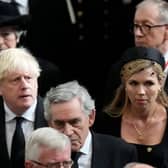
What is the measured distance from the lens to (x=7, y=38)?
306 inches

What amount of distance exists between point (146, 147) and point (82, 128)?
0.74 m

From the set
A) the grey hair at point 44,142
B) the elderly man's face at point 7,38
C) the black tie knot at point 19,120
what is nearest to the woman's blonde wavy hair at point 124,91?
the black tie knot at point 19,120

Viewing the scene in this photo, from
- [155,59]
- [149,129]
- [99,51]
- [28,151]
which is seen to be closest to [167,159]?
[149,129]

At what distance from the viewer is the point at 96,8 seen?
28.7 ft

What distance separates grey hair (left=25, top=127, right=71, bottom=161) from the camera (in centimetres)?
575

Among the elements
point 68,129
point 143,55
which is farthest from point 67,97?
point 143,55

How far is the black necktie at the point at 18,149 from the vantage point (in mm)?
6618

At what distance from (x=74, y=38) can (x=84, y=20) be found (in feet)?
0.64

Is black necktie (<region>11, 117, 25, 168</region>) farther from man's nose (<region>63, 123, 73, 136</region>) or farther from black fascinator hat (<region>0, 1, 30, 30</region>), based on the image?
black fascinator hat (<region>0, 1, 30, 30</region>)

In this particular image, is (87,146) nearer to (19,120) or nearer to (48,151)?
(19,120)

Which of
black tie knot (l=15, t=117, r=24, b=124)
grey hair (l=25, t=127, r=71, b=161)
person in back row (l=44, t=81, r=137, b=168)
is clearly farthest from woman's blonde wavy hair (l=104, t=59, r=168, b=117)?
grey hair (l=25, t=127, r=71, b=161)

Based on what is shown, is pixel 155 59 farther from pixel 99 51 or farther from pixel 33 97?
pixel 99 51

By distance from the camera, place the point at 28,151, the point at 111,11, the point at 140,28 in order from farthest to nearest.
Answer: the point at 111,11, the point at 140,28, the point at 28,151

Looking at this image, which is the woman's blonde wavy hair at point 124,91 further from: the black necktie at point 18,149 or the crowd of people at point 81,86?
the black necktie at point 18,149
